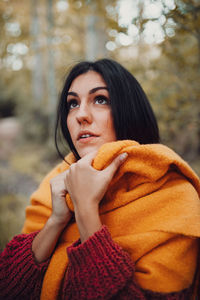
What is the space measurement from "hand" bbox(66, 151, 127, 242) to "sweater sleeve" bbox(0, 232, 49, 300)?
0.40 m

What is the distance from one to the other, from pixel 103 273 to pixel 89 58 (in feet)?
15.0

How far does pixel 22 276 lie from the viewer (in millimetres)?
1141

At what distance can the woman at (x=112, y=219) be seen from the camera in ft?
3.02

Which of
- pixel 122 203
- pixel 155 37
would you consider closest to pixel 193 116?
pixel 155 37

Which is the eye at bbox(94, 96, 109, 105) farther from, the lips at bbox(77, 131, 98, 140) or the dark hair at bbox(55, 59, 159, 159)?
the lips at bbox(77, 131, 98, 140)

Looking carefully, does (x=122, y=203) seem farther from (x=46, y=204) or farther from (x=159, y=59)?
(x=159, y=59)

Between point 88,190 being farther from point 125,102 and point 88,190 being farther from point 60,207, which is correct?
point 125,102

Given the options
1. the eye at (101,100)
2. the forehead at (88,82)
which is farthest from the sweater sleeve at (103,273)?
the forehead at (88,82)

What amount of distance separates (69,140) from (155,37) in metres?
1.44

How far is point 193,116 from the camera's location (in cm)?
353

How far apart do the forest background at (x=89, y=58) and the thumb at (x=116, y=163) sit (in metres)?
1.11

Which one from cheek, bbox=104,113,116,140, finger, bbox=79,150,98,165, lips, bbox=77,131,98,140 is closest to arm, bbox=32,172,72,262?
finger, bbox=79,150,98,165

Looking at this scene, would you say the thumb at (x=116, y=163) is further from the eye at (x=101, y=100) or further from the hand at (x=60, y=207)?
the eye at (x=101, y=100)

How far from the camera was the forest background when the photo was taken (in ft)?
6.97
